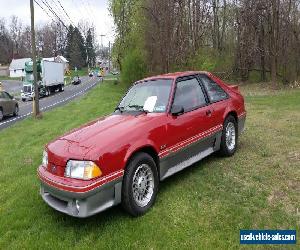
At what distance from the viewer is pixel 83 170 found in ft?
14.3

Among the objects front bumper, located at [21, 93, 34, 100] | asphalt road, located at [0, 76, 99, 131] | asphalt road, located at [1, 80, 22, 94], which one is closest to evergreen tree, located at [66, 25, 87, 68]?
asphalt road, located at [1, 80, 22, 94]

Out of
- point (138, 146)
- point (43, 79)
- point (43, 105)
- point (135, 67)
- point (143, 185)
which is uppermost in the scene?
point (135, 67)

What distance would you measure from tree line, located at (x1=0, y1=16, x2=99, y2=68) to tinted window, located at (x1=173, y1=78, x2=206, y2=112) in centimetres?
11431

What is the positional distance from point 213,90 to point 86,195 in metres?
3.51

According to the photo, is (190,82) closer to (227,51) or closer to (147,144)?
(147,144)

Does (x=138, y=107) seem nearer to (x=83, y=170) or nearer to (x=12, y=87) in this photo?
(x=83, y=170)

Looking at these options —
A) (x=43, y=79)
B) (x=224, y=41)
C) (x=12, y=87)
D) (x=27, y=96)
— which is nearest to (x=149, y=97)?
(x=27, y=96)

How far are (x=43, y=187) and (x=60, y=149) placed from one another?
0.59m

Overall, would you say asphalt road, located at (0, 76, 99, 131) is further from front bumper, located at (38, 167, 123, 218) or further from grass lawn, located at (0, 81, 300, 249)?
front bumper, located at (38, 167, 123, 218)

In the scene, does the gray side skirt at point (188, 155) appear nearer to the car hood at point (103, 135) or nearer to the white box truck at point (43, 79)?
the car hood at point (103, 135)

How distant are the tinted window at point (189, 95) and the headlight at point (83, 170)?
76.2 inches

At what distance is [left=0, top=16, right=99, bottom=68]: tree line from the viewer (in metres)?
120

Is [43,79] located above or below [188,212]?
above

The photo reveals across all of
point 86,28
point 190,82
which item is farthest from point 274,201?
point 86,28
